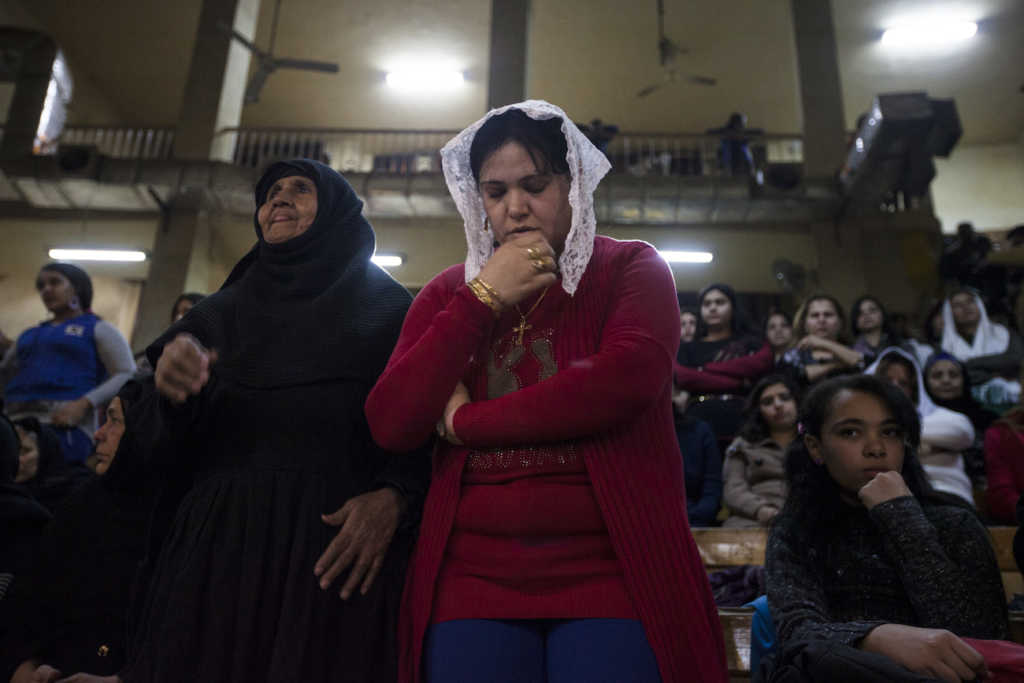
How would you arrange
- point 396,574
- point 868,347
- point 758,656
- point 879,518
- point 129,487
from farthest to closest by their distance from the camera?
point 868,347 → point 758,656 → point 879,518 → point 129,487 → point 396,574

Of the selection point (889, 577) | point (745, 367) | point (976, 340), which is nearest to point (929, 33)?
point (976, 340)

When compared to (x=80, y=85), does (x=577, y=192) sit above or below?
below

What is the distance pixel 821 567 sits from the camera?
5.84ft

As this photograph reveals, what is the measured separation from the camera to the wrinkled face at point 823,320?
467 cm

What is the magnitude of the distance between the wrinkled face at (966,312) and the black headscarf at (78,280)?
5.86 meters

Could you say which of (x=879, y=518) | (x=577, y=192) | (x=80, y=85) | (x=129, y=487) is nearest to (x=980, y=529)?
(x=879, y=518)

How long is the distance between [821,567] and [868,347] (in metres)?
3.41

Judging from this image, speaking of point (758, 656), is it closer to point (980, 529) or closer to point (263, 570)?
point (980, 529)

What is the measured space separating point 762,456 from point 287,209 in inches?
105

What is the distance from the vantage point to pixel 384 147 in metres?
13.6

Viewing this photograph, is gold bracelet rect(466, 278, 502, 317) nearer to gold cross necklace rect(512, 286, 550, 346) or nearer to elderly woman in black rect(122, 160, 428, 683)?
gold cross necklace rect(512, 286, 550, 346)

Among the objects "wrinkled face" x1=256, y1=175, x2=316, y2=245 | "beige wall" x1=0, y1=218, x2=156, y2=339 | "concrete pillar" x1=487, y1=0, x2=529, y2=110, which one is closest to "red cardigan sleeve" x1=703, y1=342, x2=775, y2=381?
"wrinkled face" x1=256, y1=175, x2=316, y2=245

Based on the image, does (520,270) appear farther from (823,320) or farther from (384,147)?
(384,147)

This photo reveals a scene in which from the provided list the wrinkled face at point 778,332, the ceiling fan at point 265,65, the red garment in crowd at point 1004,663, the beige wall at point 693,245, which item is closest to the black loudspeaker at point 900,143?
the beige wall at point 693,245
